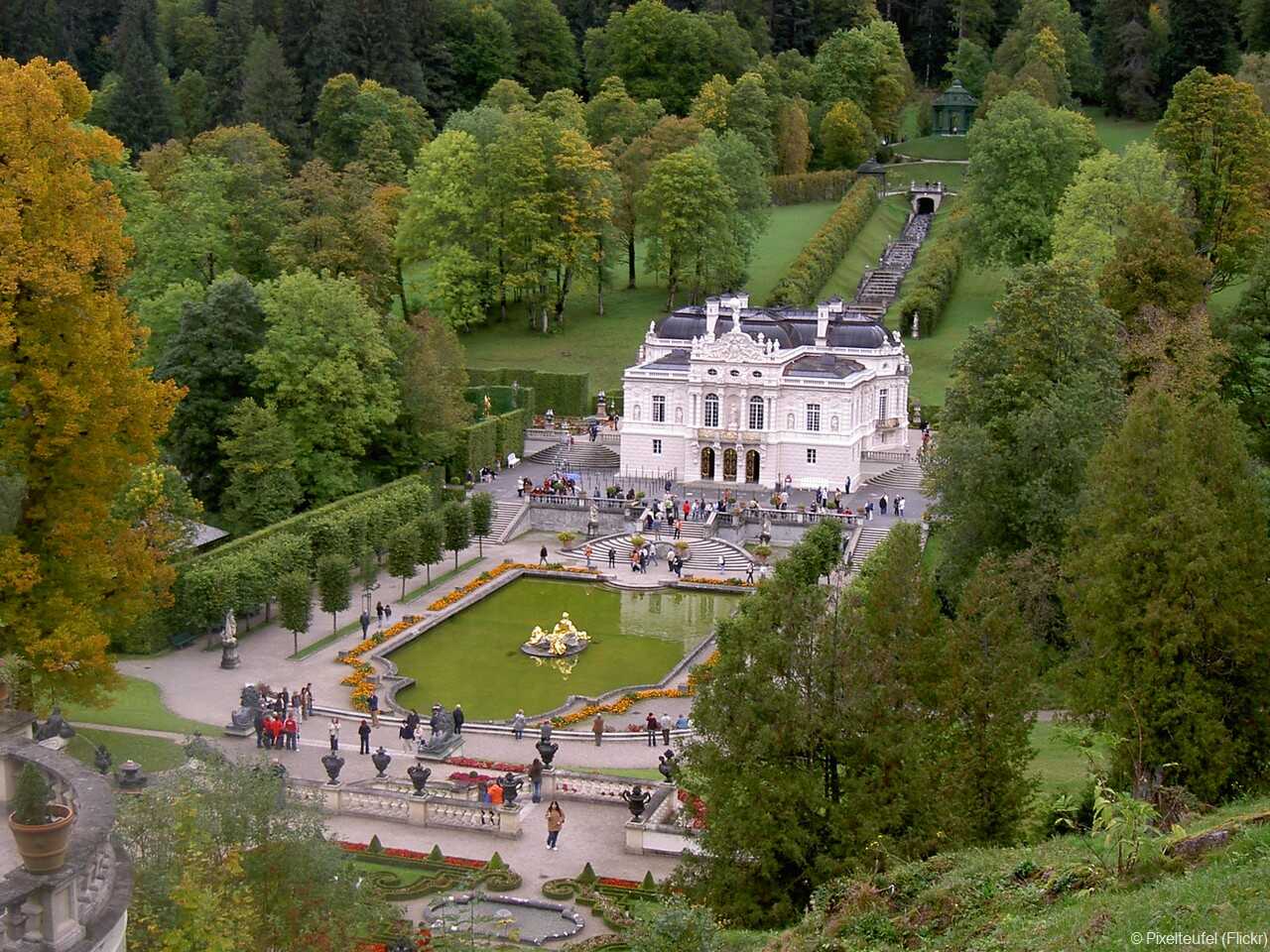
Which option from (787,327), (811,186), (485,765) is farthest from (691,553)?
(811,186)

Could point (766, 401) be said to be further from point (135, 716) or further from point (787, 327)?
point (135, 716)

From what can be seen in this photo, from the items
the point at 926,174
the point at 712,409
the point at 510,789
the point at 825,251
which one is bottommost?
the point at 510,789

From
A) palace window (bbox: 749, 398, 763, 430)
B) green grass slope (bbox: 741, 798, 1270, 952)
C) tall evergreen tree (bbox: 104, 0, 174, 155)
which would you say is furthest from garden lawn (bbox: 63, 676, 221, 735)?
tall evergreen tree (bbox: 104, 0, 174, 155)

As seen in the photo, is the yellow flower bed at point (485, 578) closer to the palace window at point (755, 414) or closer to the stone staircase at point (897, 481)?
the palace window at point (755, 414)

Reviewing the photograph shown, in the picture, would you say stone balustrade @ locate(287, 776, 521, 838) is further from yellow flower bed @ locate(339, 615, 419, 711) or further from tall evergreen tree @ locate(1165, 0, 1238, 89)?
tall evergreen tree @ locate(1165, 0, 1238, 89)

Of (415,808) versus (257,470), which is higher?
(257,470)

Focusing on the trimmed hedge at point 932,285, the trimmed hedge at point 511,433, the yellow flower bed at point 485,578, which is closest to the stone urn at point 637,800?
the yellow flower bed at point 485,578

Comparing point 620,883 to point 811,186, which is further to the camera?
point 811,186
